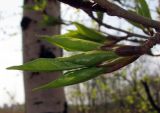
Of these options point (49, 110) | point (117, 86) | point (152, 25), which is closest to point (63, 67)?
point (152, 25)

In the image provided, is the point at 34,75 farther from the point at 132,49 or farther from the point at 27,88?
the point at 132,49

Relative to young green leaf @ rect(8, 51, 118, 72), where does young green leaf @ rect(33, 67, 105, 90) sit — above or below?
below

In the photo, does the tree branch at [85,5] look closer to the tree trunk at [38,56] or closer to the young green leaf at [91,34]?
the young green leaf at [91,34]

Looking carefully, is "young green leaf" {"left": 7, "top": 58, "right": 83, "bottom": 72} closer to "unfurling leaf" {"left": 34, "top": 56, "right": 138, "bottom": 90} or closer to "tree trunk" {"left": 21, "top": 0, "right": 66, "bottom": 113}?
"unfurling leaf" {"left": 34, "top": 56, "right": 138, "bottom": 90}

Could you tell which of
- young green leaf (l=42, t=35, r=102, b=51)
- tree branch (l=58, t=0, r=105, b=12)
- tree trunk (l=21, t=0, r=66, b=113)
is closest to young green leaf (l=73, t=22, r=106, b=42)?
young green leaf (l=42, t=35, r=102, b=51)

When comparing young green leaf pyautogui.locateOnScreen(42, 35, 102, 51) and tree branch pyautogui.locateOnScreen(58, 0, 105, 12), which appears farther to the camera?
young green leaf pyautogui.locateOnScreen(42, 35, 102, 51)

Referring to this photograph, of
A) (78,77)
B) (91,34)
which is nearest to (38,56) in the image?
(91,34)
